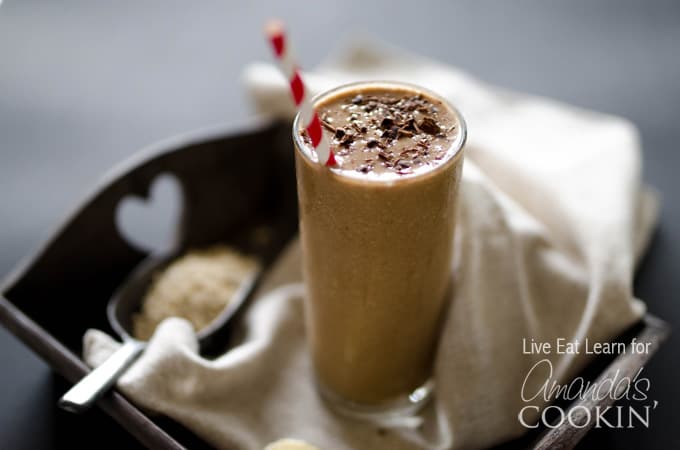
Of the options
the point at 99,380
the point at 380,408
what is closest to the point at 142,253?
the point at 99,380

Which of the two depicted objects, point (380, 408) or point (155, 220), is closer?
point (380, 408)

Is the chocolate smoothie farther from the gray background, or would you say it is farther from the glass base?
the gray background

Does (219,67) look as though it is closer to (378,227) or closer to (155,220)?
(155,220)

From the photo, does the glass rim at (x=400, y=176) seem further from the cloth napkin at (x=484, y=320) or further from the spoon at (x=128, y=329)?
the spoon at (x=128, y=329)

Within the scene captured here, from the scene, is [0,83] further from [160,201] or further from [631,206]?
[631,206]

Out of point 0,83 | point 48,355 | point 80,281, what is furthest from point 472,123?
point 0,83
